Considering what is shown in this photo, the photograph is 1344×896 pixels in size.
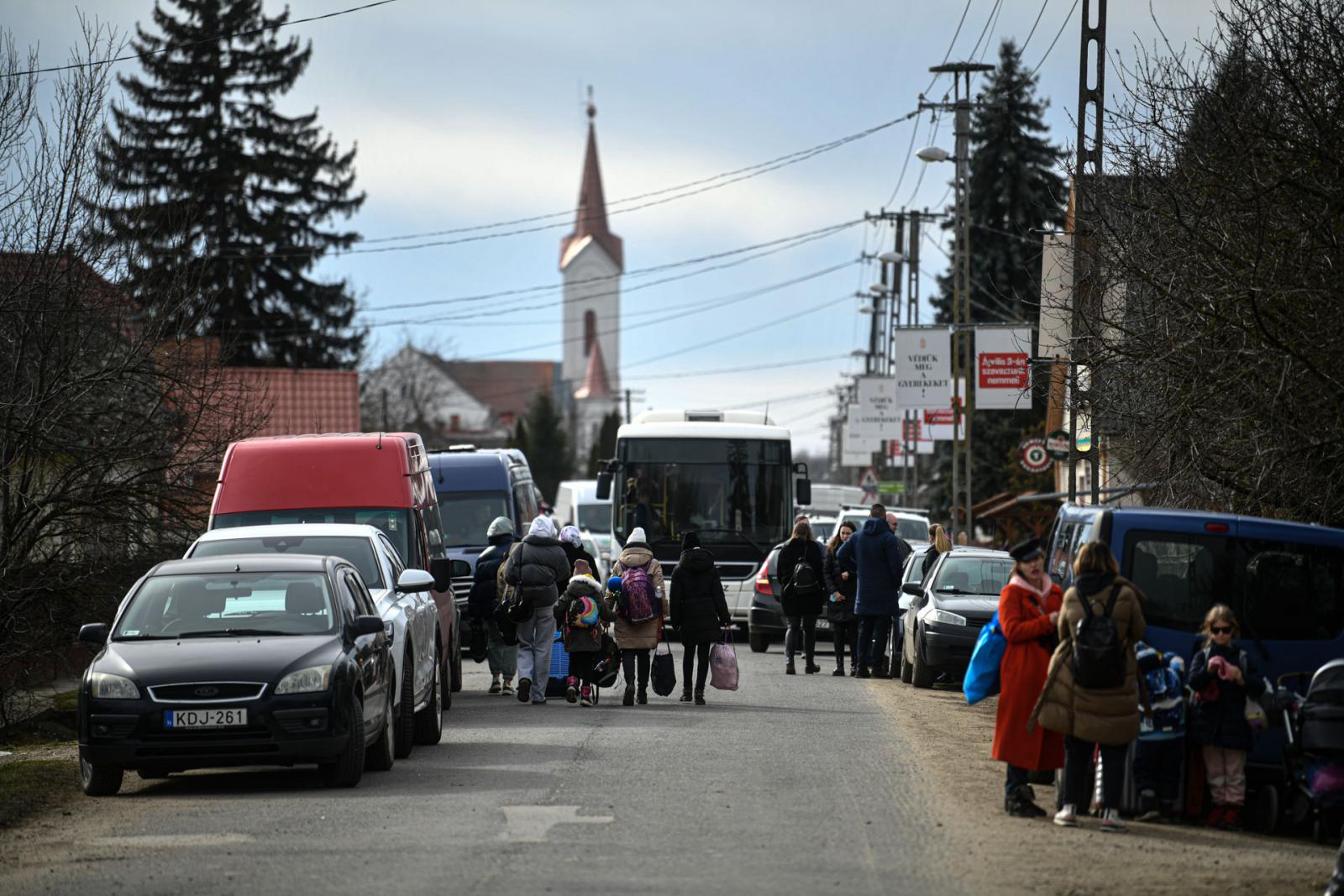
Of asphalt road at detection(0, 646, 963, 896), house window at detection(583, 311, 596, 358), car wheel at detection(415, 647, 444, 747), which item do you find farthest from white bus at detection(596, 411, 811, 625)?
house window at detection(583, 311, 596, 358)

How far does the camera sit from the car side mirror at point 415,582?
1354cm

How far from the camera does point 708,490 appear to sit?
29125mm

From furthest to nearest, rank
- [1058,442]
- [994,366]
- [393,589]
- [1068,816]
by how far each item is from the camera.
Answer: [994,366], [1058,442], [393,589], [1068,816]

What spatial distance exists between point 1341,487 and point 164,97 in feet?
139

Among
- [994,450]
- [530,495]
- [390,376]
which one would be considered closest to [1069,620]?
[530,495]

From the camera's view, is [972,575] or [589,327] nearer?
[972,575]

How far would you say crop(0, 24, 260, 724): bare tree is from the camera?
61.1 feet

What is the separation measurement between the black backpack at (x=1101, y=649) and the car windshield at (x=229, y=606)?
15.9 ft

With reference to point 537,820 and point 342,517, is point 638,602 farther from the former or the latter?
point 537,820

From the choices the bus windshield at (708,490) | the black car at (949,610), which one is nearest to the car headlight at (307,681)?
the black car at (949,610)

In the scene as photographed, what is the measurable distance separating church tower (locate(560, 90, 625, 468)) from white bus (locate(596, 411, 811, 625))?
390 ft

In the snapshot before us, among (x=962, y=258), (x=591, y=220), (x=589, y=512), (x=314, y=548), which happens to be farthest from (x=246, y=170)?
(x=591, y=220)

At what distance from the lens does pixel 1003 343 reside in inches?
1367

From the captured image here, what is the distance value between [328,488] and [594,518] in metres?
31.1
